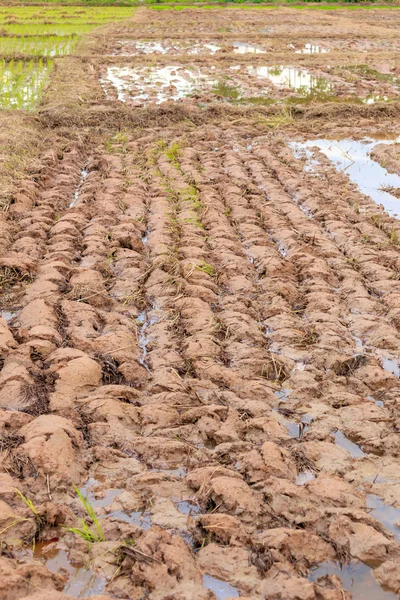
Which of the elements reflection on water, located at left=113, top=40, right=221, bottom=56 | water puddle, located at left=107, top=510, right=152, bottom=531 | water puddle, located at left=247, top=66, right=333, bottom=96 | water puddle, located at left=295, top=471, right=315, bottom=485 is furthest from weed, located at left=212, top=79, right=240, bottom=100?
water puddle, located at left=107, top=510, right=152, bottom=531

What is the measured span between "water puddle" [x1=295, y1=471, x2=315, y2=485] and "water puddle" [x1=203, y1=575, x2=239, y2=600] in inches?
30.0

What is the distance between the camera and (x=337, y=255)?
5910 millimetres

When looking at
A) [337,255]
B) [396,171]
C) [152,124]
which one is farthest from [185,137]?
[337,255]

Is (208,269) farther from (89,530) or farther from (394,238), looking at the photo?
(89,530)

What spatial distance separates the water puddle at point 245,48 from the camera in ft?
59.3

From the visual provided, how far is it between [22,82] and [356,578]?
43.9 ft

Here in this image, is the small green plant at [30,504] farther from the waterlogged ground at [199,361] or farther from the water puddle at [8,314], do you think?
the water puddle at [8,314]

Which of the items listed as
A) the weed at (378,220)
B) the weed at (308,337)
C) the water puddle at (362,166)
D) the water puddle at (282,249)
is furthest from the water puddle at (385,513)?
the water puddle at (362,166)

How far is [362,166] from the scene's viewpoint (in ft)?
28.4

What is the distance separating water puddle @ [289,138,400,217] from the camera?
761 cm

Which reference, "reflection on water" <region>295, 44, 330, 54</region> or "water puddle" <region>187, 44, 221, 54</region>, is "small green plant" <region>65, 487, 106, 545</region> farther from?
"reflection on water" <region>295, 44, 330, 54</region>

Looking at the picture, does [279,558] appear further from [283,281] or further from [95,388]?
[283,281]

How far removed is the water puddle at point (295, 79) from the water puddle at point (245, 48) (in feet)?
8.22

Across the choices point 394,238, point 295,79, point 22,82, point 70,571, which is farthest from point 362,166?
point 22,82
